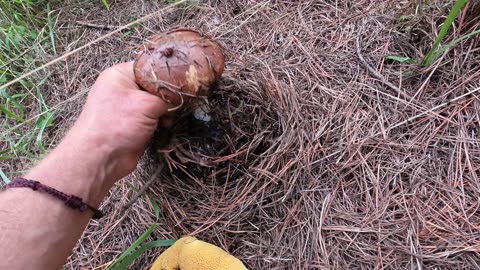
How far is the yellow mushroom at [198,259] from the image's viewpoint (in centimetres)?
137

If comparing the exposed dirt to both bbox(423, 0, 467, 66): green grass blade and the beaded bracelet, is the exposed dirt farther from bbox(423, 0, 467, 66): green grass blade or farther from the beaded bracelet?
the beaded bracelet

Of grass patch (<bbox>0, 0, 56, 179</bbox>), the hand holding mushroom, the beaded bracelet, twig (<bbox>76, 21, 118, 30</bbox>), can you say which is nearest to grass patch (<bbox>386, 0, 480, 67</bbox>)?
the hand holding mushroom

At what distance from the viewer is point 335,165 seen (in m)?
1.62

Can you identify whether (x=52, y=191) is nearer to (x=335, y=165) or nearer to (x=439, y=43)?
(x=335, y=165)

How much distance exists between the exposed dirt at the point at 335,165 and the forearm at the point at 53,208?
28 centimetres

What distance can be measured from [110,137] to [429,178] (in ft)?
3.83

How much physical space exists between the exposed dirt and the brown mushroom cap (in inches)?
10.5

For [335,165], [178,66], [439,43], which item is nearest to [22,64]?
[178,66]

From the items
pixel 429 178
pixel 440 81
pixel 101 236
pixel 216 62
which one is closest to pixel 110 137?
pixel 216 62

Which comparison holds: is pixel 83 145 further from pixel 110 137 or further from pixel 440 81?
pixel 440 81

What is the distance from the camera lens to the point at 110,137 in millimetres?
1257

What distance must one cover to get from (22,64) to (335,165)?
1953 mm

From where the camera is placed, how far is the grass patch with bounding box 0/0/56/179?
85.9 inches

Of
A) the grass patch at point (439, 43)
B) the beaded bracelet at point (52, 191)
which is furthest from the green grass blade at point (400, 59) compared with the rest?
the beaded bracelet at point (52, 191)
